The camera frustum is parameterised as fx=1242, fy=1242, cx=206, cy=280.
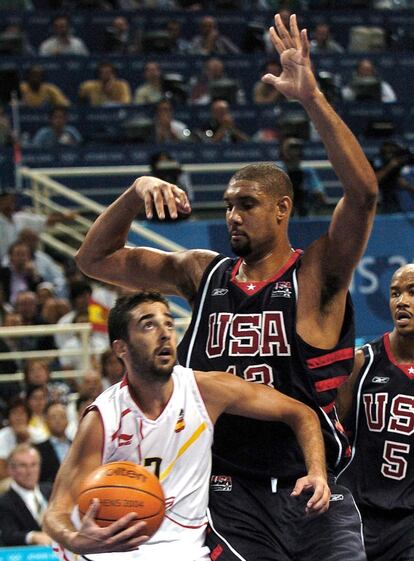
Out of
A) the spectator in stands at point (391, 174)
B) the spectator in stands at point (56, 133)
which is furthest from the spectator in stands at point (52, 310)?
the spectator in stands at point (391, 174)

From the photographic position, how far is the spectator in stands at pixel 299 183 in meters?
14.1

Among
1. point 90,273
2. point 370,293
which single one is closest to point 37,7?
point 370,293

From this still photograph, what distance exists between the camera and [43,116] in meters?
16.1

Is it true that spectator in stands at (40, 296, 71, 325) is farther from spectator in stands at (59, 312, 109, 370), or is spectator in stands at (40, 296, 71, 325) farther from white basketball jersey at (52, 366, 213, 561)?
white basketball jersey at (52, 366, 213, 561)

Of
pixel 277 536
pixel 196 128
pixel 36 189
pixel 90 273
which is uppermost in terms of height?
pixel 196 128

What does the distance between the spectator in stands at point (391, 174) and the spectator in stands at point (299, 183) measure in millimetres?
719

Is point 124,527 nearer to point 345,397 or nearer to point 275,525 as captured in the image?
point 275,525

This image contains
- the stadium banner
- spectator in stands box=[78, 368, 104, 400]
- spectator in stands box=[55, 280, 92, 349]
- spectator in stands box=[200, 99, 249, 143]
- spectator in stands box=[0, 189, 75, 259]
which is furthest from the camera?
spectator in stands box=[200, 99, 249, 143]

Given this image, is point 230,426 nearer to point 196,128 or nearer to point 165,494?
→ point 165,494

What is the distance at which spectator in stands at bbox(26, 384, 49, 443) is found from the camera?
1100 centimetres

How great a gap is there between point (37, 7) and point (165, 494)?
14.7 meters

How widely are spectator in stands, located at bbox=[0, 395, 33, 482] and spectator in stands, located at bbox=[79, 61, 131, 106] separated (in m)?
6.84

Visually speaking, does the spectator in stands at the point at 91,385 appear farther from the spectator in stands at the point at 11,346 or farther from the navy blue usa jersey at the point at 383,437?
the navy blue usa jersey at the point at 383,437

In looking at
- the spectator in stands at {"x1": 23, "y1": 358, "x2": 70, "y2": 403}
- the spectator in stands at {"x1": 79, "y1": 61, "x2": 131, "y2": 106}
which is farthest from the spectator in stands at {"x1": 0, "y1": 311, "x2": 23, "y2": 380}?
the spectator in stands at {"x1": 79, "y1": 61, "x2": 131, "y2": 106}
